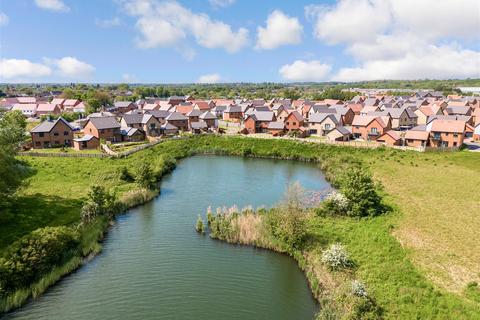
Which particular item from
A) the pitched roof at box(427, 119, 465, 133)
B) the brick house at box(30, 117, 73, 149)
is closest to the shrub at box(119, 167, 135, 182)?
the brick house at box(30, 117, 73, 149)

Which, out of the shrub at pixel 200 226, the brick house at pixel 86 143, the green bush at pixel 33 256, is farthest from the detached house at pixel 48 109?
the green bush at pixel 33 256

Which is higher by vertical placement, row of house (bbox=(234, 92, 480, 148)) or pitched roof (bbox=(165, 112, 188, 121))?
pitched roof (bbox=(165, 112, 188, 121))

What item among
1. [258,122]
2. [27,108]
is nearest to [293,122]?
[258,122]

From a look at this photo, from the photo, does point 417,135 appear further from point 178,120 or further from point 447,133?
point 178,120

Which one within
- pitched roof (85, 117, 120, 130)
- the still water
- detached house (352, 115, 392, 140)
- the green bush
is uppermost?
pitched roof (85, 117, 120, 130)

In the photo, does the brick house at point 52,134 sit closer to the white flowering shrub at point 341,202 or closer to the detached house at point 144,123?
the detached house at point 144,123

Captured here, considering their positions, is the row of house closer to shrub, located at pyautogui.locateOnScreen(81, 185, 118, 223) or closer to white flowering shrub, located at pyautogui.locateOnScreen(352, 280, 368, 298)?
shrub, located at pyautogui.locateOnScreen(81, 185, 118, 223)

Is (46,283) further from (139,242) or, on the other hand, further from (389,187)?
(389,187)

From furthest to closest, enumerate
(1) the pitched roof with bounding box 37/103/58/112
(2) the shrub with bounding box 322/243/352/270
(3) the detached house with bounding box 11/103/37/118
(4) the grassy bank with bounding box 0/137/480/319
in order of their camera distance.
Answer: (3) the detached house with bounding box 11/103/37/118, (1) the pitched roof with bounding box 37/103/58/112, (2) the shrub with bounding box 322/243/352/270, (4) the grassy bank with bounding box 0/137/480/319
